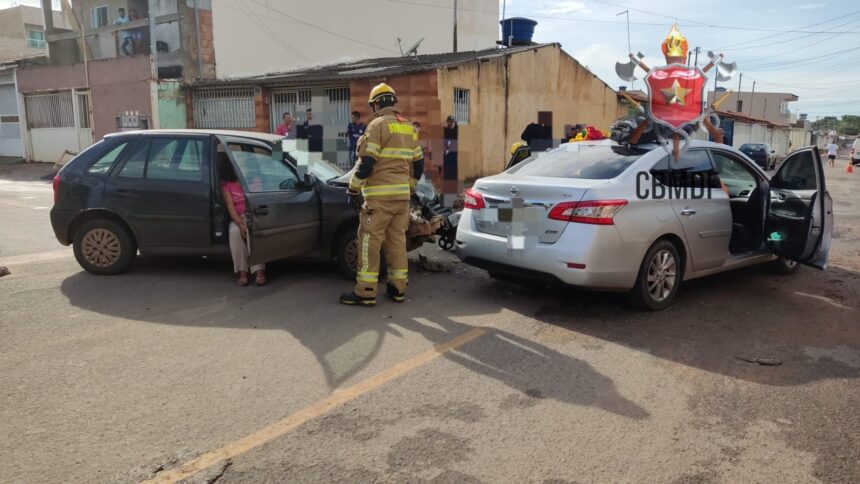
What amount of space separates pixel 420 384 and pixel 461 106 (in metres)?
12.7

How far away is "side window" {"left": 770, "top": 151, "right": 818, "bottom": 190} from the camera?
5.88 meters

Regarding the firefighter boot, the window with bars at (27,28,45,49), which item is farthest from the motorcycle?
the window with bars at (27,28,45,49)

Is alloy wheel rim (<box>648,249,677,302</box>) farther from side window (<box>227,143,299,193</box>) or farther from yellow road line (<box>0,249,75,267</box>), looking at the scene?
yellow road line (<box>0,249,75,267</box>)

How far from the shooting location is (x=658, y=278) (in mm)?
5230

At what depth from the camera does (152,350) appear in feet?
13.9

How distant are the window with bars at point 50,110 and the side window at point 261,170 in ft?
58.8

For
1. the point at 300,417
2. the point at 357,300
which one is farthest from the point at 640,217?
the point at 300,417

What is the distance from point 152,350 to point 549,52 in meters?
17.8

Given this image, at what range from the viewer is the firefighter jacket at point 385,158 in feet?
17.0

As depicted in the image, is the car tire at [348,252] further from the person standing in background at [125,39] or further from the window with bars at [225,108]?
the person standing in background at [125,39]

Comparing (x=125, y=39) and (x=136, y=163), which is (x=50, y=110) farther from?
(x=136, y=163)

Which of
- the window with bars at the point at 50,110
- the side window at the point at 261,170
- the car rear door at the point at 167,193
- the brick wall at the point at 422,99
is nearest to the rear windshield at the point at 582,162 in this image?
the side window at the point at 261,170

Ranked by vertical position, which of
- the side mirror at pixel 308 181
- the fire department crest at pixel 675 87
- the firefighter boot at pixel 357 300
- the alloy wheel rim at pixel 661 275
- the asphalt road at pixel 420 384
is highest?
the fire department crest at pixel 675 87

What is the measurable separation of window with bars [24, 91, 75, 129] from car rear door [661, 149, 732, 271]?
20.9 m
